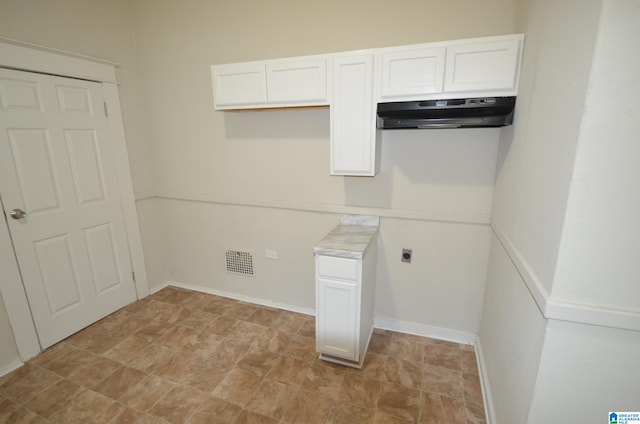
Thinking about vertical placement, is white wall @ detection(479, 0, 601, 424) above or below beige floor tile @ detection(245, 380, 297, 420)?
above

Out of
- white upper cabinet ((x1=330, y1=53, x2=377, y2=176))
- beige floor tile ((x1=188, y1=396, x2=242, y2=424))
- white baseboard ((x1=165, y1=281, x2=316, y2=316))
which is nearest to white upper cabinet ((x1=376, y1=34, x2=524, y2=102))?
white upper cabinet ((x1=330, y1=53, x2=377, y2=176))

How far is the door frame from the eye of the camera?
1994mm

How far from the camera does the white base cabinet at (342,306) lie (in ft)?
Result: 6.22

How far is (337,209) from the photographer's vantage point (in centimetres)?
246

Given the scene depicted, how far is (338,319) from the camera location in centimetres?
199

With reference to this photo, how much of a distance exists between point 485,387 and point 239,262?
2327mm

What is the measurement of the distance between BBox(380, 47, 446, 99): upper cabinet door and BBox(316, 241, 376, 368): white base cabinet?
1.12 meters

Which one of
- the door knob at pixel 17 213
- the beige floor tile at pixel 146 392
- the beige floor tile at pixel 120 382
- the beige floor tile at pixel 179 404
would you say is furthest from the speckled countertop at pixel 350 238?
the door knob at pixel 17 213

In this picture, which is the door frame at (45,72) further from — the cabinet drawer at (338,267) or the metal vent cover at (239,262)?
the cabinet drawer at (338,267)

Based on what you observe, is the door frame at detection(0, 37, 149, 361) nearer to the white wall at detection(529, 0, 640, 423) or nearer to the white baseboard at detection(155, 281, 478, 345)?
the white baseboard at detection(155, 281, 478, 345)

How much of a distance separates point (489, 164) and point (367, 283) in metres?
1.25

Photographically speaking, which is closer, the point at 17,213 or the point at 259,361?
the point at 17,213

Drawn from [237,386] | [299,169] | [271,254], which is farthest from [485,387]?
[299,169]

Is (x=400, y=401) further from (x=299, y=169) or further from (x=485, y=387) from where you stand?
(x=299, y=169)
